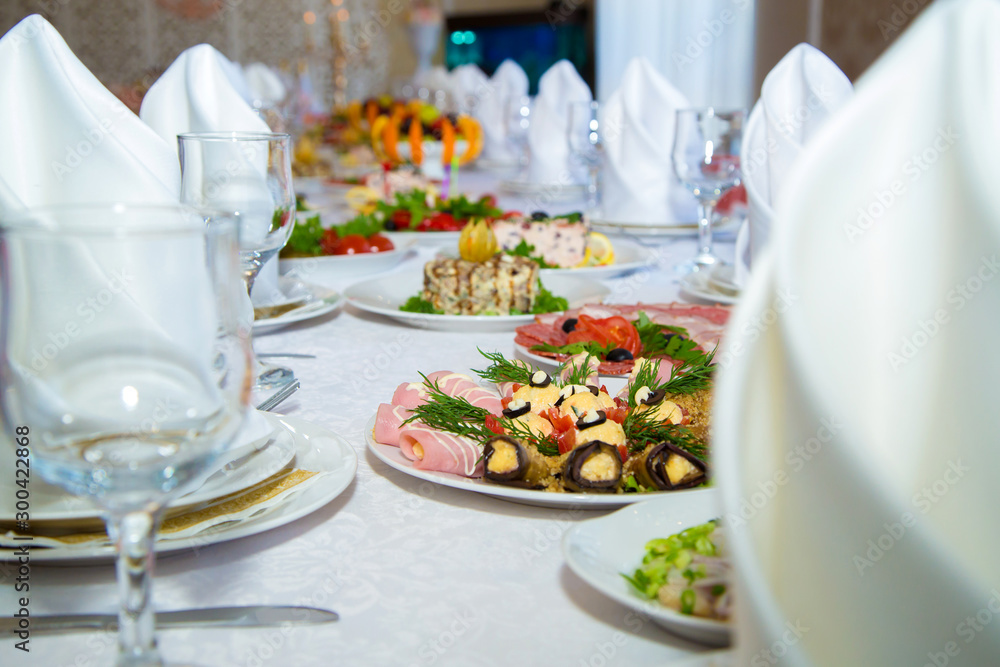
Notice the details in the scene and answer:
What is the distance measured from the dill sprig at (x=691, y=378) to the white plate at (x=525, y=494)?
195 millimetres

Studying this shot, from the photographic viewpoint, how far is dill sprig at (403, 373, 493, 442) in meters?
0.84

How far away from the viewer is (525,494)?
75cm

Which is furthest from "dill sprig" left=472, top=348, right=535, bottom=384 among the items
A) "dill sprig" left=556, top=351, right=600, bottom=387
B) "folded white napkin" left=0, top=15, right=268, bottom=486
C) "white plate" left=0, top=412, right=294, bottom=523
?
"folded white napkin" left=0, top=15, right=268, bottom=486

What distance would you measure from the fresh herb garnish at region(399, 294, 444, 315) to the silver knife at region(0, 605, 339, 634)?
908 mm

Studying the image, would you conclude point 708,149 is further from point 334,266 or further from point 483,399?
point 483,399

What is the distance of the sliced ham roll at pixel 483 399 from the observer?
0.90 metres

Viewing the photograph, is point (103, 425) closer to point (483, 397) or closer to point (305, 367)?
point (483, 397)

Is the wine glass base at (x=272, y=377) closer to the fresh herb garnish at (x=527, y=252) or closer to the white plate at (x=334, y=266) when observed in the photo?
the white plate at (x=334, y=266)

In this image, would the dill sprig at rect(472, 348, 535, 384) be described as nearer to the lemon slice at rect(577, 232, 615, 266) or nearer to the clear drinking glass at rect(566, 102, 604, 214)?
the lemon slice at rect(577, 232, 615, 266)

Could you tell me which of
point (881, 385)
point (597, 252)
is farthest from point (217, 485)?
point (597, 252)

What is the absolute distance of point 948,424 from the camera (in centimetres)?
54

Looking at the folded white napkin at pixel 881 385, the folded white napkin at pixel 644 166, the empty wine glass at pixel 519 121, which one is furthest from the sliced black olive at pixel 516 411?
the empty wine glass at pixel 519 121

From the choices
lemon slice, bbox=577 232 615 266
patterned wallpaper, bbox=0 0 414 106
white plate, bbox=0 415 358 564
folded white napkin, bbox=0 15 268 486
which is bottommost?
white plate, bbox=0 415 358 564

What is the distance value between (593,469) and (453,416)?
0.56ft
